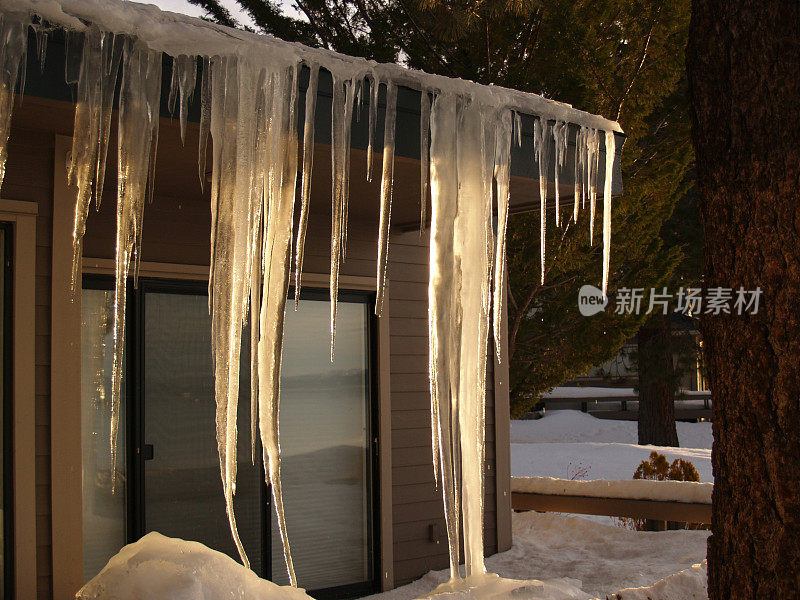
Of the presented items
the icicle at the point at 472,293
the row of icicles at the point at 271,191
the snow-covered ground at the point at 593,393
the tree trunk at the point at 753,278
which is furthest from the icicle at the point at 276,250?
Result: the snow-covered ground at the point at 593,393

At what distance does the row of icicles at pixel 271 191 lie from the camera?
2961 mm

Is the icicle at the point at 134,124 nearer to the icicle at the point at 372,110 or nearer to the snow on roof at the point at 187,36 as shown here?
the snow on roof at the point at 187,36

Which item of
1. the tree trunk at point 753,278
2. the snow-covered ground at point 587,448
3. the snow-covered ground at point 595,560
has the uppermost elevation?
the tree trunk at point 753,278

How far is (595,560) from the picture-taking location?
6129mm

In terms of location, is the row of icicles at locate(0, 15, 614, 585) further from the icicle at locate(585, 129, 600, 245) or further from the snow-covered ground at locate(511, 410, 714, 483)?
the snow-covered ground at locate(511, 410, 714, 483)

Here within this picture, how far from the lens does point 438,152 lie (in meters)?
3.60

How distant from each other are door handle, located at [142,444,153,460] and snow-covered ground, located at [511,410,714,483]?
28.2 feet

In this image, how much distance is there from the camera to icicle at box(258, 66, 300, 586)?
3066mm

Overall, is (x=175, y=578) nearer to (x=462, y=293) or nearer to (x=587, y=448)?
(x=462, y=293)

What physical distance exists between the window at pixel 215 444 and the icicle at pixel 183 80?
4.85 feet

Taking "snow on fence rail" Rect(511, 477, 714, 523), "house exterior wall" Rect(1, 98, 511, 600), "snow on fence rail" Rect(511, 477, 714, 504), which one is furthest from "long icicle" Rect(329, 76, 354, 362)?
"snow on fence rail" Rect(511, 477, 714, 504)

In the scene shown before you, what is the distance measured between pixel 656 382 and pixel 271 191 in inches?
419

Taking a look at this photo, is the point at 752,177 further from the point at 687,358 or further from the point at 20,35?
the point at 687,358

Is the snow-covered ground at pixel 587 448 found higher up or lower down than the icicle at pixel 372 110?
lower down
